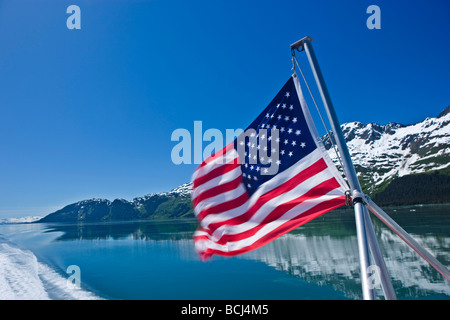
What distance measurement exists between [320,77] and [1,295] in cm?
2805

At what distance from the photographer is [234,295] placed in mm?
21641

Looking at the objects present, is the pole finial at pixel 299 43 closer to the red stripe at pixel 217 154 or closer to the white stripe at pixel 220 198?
the red stripe at pixel 217 154

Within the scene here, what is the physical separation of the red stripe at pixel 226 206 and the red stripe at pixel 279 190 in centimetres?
28

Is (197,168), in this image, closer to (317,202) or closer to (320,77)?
(317,202)

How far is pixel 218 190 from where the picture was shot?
7.03 metres

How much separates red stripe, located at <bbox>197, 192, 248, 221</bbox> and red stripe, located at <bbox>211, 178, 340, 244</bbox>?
0.66 m

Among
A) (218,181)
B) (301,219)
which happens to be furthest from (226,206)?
(301,219)

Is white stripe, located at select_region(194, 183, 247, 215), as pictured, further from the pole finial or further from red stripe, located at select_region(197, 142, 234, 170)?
the pole finial

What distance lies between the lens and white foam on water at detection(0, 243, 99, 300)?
21875mm

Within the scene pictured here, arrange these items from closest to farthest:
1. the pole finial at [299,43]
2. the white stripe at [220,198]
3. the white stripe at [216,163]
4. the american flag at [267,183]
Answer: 1. the pole finial at [299,43]
2. the american flag at [267,183]
3. the white stripe at [220,198]
4. the white stripe at [216,163]

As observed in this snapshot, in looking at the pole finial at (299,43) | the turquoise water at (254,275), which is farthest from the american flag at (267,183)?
the turquoise water at (254,275)

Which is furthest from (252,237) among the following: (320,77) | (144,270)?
(144,270)

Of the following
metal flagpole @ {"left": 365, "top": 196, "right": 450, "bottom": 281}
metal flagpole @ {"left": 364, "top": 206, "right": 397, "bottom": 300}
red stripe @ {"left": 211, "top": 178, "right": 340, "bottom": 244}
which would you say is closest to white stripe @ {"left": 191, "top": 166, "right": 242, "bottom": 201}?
red stripe @ {"left": 211, "top": 178, "right": 340, "bottom": 244}

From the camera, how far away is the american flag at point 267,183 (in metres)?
5.57
